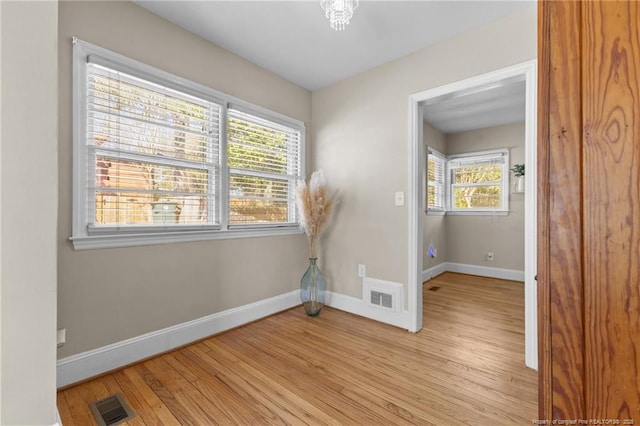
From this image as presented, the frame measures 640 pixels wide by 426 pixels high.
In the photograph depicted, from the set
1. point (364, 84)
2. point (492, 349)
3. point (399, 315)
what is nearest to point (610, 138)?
point (492, 349)

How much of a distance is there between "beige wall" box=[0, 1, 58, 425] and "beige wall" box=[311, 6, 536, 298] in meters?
2.32

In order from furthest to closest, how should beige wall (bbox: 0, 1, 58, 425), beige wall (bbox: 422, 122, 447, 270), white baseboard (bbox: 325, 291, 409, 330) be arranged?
beige wall (bbox: 422, 122, 447, 270) < white baseboard (bbox: 325, 291, 409, 330) < beige wall (bbox: 0, 1, 58, 425)

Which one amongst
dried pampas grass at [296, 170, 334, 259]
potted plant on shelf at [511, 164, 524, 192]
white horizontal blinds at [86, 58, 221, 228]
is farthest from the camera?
potted plant on shelf at [511, 164, 524, 192]

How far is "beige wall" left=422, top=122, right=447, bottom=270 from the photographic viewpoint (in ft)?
14.1

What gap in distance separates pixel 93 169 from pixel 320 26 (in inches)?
74.4

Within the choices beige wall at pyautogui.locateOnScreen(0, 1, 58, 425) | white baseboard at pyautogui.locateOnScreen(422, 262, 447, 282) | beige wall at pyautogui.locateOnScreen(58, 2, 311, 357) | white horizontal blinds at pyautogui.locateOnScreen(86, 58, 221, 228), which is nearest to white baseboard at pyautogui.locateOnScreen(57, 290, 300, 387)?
beige wall at pyautogui.locateOnScreen(58, 2, 311, 357)

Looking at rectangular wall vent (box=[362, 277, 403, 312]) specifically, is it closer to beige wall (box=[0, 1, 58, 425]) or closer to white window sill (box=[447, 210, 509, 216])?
beige wall (box=[0, 1, 58, 425])

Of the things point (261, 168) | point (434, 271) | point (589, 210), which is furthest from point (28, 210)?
point (434, 271)

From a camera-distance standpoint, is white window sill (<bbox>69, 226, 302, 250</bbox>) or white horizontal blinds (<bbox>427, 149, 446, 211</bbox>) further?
white horizontal blinds (<bbox>427, 149, 446, 211</bbox>)

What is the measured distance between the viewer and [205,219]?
231 cm

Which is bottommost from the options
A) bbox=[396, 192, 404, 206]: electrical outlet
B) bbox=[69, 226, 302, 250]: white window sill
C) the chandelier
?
bbox=[69, 226, 302, 250]: white window sill

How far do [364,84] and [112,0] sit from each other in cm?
208

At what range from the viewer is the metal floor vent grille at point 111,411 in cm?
138

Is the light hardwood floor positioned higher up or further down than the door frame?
further down
